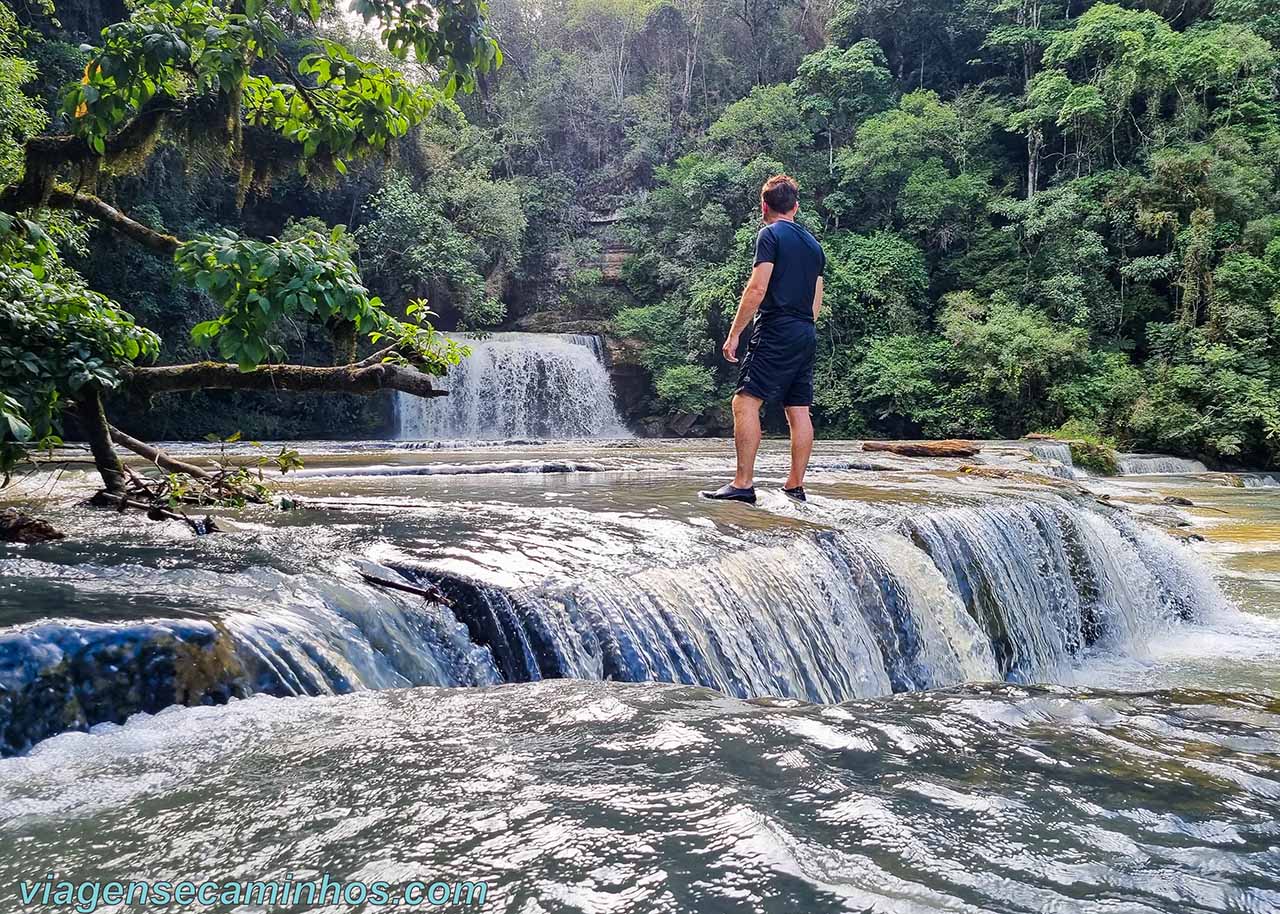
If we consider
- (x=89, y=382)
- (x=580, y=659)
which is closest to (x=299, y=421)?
(x=89, y=382)

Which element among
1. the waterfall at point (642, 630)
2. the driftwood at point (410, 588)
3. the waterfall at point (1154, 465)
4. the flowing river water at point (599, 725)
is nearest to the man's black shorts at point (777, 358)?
the flowing river water at point (599, 725)

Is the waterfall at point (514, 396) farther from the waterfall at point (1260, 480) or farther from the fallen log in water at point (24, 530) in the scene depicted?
the fallen log in water at point (24, 530)

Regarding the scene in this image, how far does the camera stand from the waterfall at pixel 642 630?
2424 mm

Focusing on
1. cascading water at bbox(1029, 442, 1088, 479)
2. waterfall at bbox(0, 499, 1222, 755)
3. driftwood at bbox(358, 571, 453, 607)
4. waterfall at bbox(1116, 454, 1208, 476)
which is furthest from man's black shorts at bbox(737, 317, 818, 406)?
waterfall at bbox(1116, 454, 1208, 476)

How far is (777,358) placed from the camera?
17.4 feet

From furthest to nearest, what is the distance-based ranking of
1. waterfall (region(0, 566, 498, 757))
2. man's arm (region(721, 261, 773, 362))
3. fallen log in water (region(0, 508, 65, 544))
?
man's arm (region(721, 261, 773, 362))
fallen log in water (region(0, 508, 65, 544))
waterfall (region(0, 566, 498, 757))

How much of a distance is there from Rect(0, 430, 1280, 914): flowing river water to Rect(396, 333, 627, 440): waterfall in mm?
14575

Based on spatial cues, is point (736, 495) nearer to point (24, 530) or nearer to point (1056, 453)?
point (24, 530)

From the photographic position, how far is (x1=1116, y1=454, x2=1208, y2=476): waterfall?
623 inches

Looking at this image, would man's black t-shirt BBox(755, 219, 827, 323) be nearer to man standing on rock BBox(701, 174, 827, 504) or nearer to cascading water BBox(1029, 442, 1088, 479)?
man standing on rock BBox(701, 174, 827, 504)

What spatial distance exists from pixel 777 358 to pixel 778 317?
0.27 meters

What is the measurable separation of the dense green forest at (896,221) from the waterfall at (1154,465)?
62 cm

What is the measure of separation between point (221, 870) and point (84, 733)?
1.07 meters

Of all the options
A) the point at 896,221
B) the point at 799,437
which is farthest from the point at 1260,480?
the point at 799,437
